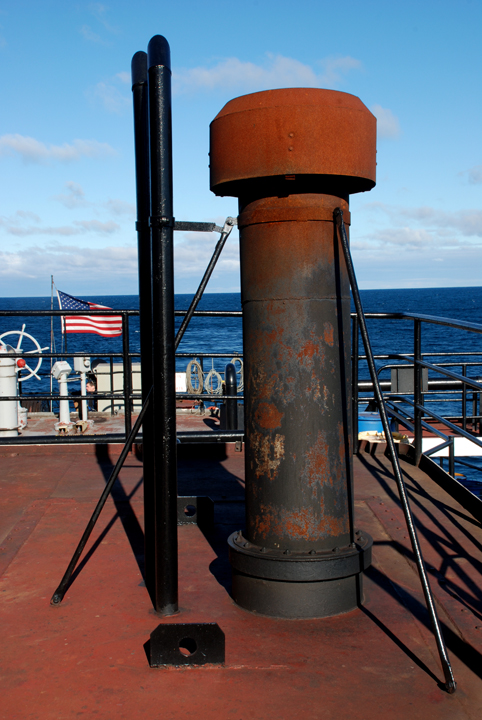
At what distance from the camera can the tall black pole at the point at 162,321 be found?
103 inches

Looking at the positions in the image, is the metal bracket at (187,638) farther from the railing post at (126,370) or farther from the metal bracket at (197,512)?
the railing post at (126,370)

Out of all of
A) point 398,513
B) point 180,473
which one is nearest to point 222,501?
point 180,473

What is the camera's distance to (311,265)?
273 cm

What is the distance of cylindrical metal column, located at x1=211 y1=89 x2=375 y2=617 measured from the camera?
8.85ft

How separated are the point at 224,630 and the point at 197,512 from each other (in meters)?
1.26

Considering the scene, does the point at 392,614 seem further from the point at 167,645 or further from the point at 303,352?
the point at 303,352

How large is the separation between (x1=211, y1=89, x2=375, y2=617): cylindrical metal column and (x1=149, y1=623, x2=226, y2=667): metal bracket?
1.42ft

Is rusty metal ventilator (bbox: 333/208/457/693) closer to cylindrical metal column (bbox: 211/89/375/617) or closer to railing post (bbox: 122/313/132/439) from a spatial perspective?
cylindrical metal column (bbox: 211/89/375/617)

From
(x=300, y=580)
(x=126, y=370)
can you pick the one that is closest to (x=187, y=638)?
(x=300, y=580)

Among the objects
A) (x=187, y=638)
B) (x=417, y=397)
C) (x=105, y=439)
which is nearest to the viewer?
(x=187, y=638)

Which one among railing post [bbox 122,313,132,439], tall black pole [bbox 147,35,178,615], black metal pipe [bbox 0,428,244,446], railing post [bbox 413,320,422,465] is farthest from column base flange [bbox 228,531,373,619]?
black metal pipe [bbox 0,428,244,446]

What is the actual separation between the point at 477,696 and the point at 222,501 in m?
2.35

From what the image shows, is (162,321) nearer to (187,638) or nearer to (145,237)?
(145,237)

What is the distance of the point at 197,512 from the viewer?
3867 mm
